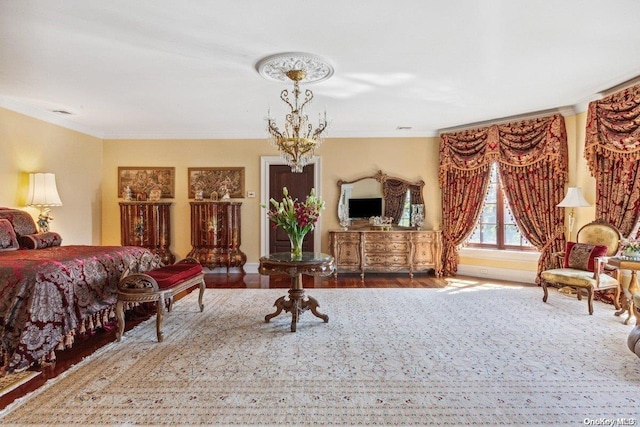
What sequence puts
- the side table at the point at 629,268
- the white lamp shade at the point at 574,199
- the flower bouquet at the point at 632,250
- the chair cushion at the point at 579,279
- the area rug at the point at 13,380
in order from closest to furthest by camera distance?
1. the area rug at the point at 13,380
2. the side table at the point at 629,268
3. the flower bouquet at the point at 632,250
4. the chair cushion at the point at 579,279
5. the white lamp shade at the point at 574,199

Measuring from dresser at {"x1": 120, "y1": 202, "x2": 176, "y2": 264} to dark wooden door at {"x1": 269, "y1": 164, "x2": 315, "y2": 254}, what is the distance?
209cm

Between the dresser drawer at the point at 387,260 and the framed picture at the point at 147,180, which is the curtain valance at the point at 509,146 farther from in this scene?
the framed picture at the point at 147,180

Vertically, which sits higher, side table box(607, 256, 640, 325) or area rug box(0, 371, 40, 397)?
side table box(607, 256, 640, 325)

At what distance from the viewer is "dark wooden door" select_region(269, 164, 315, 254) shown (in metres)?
7.05

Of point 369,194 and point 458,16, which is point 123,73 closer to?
point 458,16

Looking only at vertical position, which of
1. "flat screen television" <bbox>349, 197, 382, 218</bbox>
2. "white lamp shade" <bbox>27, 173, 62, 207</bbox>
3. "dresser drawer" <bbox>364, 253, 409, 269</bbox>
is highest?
"white lamp shade" <bbox>27, 173, 62, 207</bbox>

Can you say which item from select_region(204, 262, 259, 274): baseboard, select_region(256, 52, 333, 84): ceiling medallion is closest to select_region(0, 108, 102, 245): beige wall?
select_region(204, 262, 259, 274): baseboard

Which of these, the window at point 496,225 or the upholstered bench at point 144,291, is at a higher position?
the window at point 496,225

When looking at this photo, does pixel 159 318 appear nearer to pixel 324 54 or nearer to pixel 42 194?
pixel 324 54

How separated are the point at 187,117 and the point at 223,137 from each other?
1.16 metres

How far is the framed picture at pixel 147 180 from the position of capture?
7.08 meters

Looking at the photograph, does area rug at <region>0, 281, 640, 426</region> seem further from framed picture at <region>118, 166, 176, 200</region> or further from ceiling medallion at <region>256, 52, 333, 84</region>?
framed picture at <region>118, 166, 176, 200</region>

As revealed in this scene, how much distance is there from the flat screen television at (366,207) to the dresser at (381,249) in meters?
0.52

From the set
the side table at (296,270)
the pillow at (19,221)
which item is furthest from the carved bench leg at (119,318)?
the pillow at (19,221)
